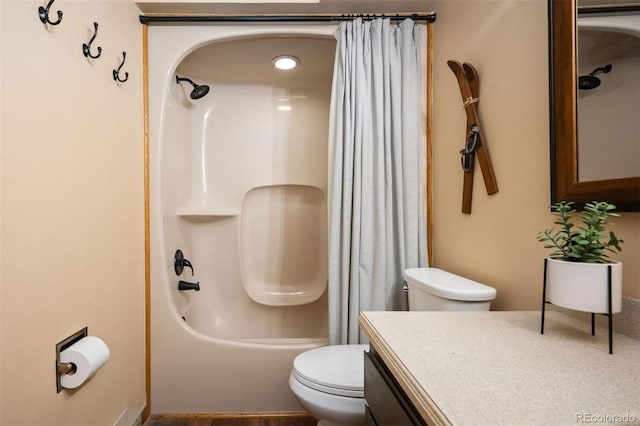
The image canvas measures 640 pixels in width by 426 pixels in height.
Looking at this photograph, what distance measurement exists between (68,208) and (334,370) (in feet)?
3.65

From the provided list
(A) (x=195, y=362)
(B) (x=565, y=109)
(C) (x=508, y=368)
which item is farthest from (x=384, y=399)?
(A) (x=195, y=362)

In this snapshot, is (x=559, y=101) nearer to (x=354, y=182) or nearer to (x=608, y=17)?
(x=608, y=17)

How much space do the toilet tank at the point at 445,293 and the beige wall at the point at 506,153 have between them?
0.10 m

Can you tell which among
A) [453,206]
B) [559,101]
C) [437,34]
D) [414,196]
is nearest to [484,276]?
[453,206]

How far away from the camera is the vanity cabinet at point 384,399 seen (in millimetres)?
628

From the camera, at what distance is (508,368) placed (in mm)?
606

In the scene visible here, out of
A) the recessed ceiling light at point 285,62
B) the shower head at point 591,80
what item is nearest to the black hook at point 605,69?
the shower head at point 591,80

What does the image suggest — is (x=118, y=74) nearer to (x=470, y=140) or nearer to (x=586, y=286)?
(x=470, y=140)

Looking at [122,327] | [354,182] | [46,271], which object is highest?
[354,182]

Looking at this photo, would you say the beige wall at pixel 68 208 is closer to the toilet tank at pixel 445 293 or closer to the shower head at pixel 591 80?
the toilet tank at pixel 445 293

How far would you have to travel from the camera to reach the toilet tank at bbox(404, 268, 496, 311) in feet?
3.70

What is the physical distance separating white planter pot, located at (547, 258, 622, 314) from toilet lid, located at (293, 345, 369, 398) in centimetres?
74

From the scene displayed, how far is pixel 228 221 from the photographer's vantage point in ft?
7.78

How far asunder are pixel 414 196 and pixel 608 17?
94 centimetres
